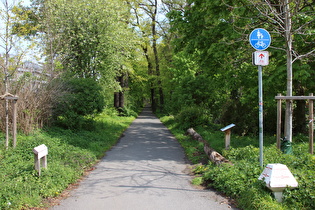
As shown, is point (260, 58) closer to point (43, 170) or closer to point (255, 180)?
point (255, 180)

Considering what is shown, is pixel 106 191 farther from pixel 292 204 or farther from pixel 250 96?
pixel 250 96

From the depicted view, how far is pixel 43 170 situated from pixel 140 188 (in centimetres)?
218

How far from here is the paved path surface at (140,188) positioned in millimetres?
4766

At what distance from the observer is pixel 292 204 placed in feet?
14.3

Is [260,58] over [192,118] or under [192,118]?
over

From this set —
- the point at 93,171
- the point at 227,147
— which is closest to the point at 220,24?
the point at 227,147

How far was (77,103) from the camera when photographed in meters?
12.0

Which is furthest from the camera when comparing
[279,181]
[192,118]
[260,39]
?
[192,118]

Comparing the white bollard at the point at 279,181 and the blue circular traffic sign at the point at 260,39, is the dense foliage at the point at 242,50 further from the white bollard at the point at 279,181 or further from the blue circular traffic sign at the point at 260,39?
the white bollard at the point at 279,181

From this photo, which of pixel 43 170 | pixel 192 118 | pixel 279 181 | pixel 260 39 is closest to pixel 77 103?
pixel 43 170

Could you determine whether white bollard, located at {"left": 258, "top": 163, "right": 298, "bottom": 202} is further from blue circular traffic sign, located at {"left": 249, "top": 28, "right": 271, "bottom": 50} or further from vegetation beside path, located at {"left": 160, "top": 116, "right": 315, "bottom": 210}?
blue circular traffic sign, located at {"left": 249, "top": 28, "right": 271, "bottom": 50}

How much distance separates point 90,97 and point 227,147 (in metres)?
6.75

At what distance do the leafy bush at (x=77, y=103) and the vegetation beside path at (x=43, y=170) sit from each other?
1358mm

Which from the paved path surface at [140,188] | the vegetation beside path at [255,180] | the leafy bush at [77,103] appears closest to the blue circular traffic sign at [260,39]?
the vegetation beside path at [255,180]
